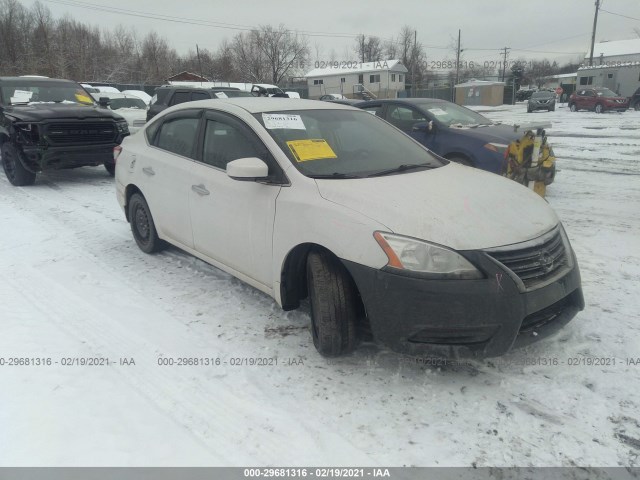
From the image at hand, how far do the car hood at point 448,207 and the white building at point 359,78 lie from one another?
198 ft

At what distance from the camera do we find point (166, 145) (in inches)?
174

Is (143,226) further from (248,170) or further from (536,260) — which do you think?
(536,260)

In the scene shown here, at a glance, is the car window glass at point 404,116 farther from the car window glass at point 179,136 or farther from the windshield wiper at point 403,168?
the car window glass at point 179,136

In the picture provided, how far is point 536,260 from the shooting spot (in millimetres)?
2594

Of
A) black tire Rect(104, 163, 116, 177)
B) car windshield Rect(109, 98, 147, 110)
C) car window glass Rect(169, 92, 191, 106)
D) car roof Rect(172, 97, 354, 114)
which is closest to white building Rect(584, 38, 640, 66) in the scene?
car windshield Rect(109, 98, 147, 110)

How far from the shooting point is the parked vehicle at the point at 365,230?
2.45 meters

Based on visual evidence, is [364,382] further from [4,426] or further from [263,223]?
[4,426]

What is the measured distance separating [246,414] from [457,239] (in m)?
1.52

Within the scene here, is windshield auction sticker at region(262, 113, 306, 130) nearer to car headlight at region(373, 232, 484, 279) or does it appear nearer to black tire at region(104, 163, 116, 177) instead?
A: car headlight at region(373, 232, 484, 279)

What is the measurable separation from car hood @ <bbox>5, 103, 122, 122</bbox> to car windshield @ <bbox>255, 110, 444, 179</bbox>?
580cm

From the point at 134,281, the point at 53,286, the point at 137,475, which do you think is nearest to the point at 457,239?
the point at 137,475

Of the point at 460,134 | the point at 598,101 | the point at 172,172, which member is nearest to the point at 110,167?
the point at 172,172

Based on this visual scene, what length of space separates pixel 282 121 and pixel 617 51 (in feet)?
238

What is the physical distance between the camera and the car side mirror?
301cm
